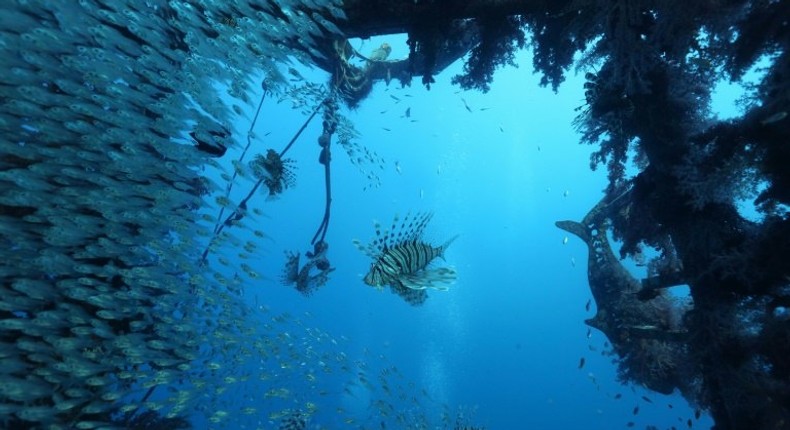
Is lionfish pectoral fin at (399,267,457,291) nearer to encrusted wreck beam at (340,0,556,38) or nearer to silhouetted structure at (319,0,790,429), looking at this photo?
silhouetted structure at (319,0,790,429)

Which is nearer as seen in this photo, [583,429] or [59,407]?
[59,407]

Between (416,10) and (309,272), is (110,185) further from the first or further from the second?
(416,10)

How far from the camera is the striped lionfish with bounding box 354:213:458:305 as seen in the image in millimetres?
4094

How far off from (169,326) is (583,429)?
206 feet

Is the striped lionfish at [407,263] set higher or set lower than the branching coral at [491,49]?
lower

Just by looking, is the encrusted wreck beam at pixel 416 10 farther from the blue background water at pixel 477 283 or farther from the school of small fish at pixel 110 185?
the blue background water at pixel 477 283

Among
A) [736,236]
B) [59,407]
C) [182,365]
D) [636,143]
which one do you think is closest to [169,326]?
[182,365]

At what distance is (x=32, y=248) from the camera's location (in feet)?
14.1

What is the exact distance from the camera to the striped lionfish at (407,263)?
161 inches

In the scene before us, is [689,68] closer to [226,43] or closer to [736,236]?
[736,236]

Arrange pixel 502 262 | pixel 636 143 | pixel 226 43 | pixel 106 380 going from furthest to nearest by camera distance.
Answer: pixel 502 262, pixel 636 143, pixel 226 43, pixel 106 380

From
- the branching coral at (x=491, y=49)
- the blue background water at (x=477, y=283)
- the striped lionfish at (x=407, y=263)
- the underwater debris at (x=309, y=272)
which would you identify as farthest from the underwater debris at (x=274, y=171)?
the blue background water at (x=477, y=283)

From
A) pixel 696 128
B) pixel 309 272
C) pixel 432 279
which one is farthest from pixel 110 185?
pixel 696 128

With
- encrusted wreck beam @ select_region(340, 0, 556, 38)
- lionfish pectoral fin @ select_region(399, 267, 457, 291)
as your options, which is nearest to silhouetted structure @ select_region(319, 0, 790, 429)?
encrusted wreck beam @ select_region(340, 0, 556, 38)
